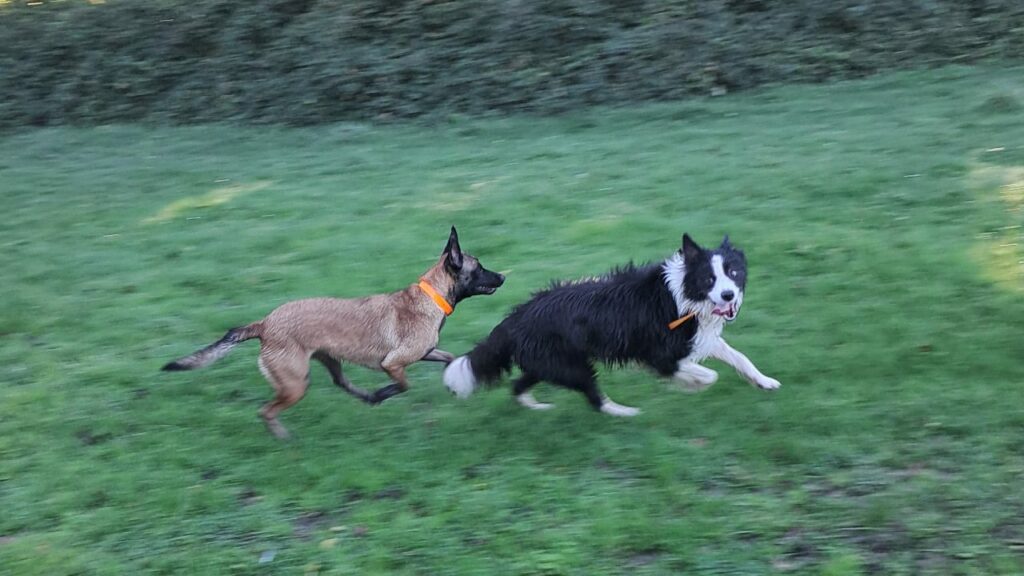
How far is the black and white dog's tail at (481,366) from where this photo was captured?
6453mm

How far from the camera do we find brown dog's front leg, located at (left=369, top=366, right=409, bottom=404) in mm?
6512

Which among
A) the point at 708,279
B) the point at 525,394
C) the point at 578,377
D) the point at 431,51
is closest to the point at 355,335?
the point at 525,394

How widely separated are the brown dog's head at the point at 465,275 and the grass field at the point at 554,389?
75cm

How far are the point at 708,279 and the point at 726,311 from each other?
244 mm

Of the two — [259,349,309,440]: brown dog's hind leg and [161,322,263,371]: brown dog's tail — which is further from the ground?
[161,322,263,371]: brown dog's tail

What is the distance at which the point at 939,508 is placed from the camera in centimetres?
490

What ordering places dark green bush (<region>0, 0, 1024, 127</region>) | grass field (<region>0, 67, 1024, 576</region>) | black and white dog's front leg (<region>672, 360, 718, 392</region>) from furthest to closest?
dark green bush (<region>0, 0, 1024, 127</region>)
black and white dog's front leg (<region>672, 360, 718, 392</region>)
grass field (<region>0, 67, 1024, 576</region>)

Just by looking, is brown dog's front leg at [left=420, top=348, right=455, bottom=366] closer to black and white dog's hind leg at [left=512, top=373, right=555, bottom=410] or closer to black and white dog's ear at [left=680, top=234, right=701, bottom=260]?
black and white dog's hind leg at [left=512, top=373, right=555, bottom=410]

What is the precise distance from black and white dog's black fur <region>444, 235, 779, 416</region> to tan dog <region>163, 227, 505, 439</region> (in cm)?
49

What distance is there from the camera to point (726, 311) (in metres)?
5.98

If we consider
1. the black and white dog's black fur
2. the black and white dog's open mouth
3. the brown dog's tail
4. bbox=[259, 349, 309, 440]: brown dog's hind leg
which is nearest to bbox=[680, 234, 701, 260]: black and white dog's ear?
the black and white dog's black fur

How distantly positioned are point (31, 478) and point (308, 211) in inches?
235

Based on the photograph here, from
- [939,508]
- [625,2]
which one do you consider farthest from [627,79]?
[939,508]

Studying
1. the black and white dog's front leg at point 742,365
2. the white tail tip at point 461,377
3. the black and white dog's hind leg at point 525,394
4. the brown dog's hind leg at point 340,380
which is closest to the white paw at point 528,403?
the black and white dog's hind leg at point 525,394
